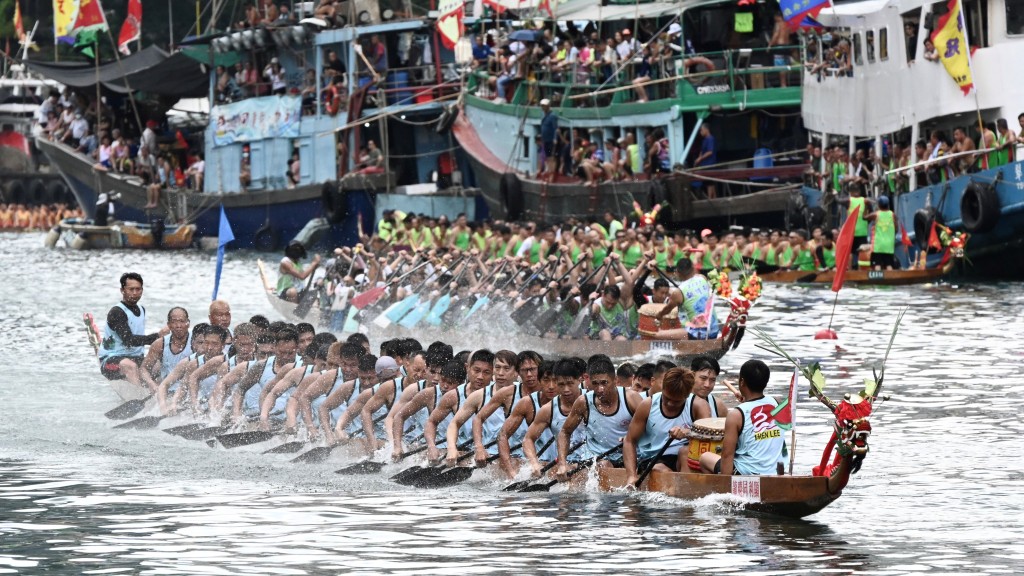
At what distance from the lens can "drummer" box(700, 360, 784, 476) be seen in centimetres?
1392

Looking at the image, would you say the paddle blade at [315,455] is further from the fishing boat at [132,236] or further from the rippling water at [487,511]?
the fishing boat at [132,236]

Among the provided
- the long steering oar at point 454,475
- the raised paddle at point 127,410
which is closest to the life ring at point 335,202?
the raised paddle at point 127,410

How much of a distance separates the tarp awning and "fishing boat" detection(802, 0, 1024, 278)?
970 inches

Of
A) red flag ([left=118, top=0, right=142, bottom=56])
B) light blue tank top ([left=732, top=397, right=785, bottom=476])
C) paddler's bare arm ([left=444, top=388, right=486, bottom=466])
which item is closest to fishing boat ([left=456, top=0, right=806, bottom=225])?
red flag ([left=118, top=0, right=142, bottom=56])

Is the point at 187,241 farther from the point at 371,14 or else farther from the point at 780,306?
the point at 780,306

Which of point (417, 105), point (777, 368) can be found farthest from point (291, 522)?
point (417, 105)

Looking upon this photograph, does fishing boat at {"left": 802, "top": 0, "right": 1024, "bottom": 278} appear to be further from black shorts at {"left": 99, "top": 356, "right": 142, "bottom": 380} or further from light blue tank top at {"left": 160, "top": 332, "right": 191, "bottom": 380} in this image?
black shorts at {"left": 99, "top": 356, "right": 142, "bottom": 380}

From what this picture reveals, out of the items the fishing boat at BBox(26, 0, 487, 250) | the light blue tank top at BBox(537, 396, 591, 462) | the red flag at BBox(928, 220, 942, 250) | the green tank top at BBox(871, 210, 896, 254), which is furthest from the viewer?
the fishing boat at BBox(26, 0, 487, 250)

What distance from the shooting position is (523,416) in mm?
16141

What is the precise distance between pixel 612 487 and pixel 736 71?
89.5 feet

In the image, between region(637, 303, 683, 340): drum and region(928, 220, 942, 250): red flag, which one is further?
region(928, 220, 942, 250): red flag

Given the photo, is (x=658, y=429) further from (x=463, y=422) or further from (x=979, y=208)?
(x=979, y=208)

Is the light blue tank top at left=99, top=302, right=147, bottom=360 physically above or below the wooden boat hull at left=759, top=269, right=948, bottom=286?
above

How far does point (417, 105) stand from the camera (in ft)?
161
